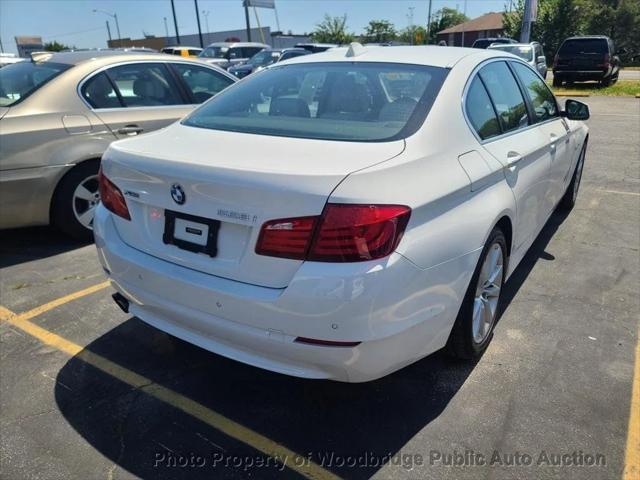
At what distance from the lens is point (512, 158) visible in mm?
2984

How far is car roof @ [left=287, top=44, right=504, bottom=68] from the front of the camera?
2956mm

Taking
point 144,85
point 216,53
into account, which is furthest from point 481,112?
point 216,53

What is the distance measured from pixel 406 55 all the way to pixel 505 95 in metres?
0.74

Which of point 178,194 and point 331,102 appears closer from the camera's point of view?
point 178,194

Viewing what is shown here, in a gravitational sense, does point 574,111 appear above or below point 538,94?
below

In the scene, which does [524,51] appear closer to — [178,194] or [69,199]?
[69,199]

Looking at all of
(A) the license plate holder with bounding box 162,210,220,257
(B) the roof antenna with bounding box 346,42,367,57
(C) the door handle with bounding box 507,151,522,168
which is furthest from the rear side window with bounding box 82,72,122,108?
(C) the door handle with bounding box 507,151,522,168

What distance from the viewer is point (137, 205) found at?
2.48 m

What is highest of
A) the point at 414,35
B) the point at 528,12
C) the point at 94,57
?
the point at 528,12

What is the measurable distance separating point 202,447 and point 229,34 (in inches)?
3088

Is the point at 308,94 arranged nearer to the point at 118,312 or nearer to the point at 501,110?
the point at 501,110

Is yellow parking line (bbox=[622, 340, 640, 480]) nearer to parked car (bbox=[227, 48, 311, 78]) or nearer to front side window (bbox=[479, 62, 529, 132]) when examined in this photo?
front side window (bbox=[479, 62, 529, 132])

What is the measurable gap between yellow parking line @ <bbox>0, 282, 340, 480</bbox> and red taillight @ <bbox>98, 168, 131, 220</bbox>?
A: 936 millimetres

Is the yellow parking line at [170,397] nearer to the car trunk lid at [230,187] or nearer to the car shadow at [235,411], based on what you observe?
the car shadow at [235,411]
